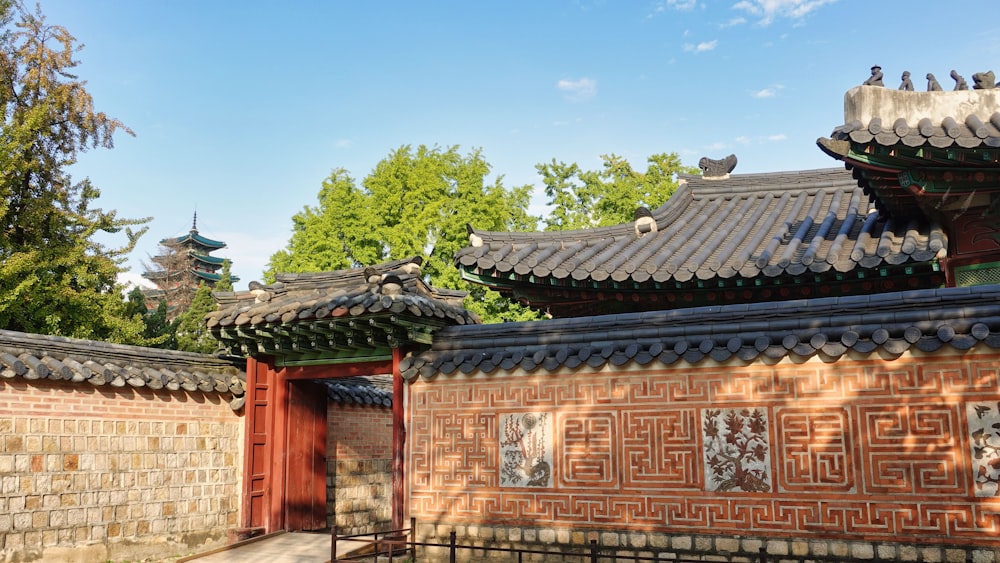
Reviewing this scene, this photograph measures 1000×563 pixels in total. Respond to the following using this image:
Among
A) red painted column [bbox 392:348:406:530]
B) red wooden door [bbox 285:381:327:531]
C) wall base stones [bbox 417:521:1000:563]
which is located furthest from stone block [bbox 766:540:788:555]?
red wooden door [bbox 285:381:327:531]

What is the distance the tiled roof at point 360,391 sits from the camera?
1351 centimetres

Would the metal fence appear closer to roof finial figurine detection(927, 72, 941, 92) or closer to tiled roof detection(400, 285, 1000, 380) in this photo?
tiled roof detection(400, 285, 1000, 380)

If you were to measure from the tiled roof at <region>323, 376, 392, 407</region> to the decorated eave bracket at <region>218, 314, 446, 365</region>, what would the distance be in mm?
1520

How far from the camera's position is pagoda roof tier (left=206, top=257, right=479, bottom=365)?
971 cm

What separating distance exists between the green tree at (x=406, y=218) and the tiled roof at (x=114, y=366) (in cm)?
1395

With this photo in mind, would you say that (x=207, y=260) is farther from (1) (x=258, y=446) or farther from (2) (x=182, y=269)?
(1) (x=258, y=446)

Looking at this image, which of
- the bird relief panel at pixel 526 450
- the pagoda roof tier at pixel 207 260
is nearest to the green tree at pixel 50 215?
the bird relief panel at pixel 526 450

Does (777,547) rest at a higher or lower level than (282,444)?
lower

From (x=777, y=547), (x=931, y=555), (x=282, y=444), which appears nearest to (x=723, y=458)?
(x=777, y=547)

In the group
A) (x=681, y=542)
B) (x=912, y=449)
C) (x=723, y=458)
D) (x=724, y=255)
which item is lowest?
(x=681, y=542)

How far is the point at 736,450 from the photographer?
816cm

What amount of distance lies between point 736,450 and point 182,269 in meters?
45.1

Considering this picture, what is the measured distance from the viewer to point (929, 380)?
7.46 meters

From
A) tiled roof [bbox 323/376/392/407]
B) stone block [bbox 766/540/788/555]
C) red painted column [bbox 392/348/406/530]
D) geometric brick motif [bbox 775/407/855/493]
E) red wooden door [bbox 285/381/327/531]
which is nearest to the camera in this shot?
geometric brick motif [bbox 775/407/855/493]
